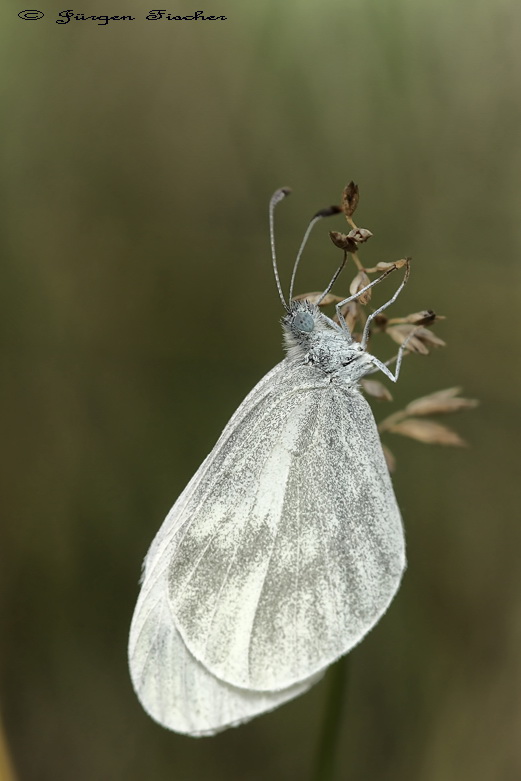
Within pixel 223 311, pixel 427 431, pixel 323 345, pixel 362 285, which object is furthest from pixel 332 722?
pixel 223 311

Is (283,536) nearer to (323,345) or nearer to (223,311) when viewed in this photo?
(323,345)

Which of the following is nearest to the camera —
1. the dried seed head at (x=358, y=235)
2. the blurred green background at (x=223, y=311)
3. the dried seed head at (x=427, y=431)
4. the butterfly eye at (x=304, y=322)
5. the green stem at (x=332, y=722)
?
the dried seed head at (x=358, y=235)

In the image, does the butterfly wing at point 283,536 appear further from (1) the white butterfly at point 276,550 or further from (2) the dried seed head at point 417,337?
(2) the dried seed head at point 417,337

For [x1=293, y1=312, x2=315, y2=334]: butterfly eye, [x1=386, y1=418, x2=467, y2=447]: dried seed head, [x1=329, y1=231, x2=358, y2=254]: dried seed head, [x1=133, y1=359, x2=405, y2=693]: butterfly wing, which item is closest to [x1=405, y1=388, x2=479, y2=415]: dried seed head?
[x1=386, y1=418, x2=467, y2=447]: dried seed head

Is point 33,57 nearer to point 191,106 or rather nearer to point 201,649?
point 191,106

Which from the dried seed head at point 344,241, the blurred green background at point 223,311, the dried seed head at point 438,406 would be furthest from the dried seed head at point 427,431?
the blurred green background at point 223,311

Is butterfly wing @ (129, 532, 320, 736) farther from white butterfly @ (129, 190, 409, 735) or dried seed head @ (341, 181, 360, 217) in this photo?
dried seed head @ (341, 181, 360, 217)
